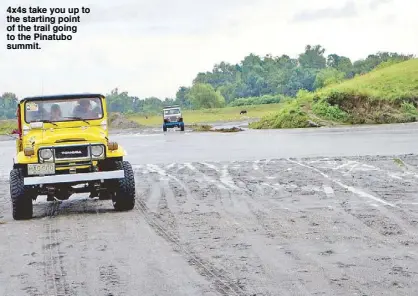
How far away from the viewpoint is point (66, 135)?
12805mm

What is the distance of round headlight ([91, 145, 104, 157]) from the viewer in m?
12.7

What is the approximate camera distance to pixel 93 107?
45.8 feet

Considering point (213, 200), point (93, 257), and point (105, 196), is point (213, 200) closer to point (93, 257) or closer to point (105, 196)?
point (105, 196)

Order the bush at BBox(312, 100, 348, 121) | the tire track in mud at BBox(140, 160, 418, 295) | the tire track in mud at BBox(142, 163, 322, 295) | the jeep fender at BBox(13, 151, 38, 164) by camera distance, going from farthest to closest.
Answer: the bush at BBox(312, 100, 348, 121)
the jeep fender at BBox(13, 151, 38, 164)
the tire track in mud at BBox(140, 160, 418, 295)
the tire track in mud at BBox(142, 163, 322, 295)

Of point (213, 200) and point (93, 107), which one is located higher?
point (93, 107)

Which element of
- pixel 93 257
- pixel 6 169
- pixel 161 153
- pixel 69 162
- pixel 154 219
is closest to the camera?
pixel 93 257

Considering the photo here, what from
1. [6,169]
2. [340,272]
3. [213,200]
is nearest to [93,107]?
[213,200]

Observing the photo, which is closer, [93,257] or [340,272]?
[340,272]

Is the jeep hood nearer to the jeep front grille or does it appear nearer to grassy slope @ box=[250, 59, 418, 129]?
the jeep front grille

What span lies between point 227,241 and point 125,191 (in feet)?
11.9

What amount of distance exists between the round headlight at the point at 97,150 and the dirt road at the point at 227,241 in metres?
0.99

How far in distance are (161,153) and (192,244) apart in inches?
796

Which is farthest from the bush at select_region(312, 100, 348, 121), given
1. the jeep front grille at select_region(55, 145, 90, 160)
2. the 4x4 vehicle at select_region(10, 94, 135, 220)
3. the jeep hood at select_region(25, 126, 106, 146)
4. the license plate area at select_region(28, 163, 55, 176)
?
the license plate area at select_region(28, 163, 55, 176)

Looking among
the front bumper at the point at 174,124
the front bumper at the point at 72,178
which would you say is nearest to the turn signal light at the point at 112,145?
the front bumper at the point at 72,178
